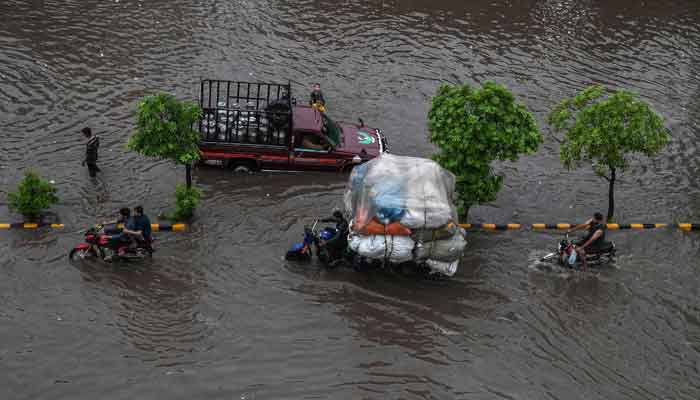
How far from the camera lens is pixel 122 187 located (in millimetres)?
17031

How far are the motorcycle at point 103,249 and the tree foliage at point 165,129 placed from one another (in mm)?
1994

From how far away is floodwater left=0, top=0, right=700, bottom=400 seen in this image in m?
11.5

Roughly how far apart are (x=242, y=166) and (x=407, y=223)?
21.1ft

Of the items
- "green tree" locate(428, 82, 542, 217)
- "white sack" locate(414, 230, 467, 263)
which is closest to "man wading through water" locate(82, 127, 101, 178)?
"green tree" locate(428, 82, 542, 217)

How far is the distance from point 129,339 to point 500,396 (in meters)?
6.13

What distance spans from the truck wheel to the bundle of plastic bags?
196 inches

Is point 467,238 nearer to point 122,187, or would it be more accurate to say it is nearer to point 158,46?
point 122,187

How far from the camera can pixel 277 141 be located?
17.7 meters

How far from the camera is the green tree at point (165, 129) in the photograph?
577 inches

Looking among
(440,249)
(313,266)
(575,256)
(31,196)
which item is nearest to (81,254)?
(31,196)

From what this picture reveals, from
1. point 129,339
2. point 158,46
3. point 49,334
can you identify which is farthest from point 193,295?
point 158,46

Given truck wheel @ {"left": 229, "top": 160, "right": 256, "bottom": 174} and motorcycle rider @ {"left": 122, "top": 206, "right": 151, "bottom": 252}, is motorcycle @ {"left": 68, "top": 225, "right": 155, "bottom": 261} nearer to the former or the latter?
motorcycle rider @ {"left": 122, "top": 206, "right": 151, "bottom": 252}

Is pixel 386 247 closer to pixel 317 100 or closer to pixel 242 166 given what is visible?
pixel 242 166

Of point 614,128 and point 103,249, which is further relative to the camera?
point 614,128
